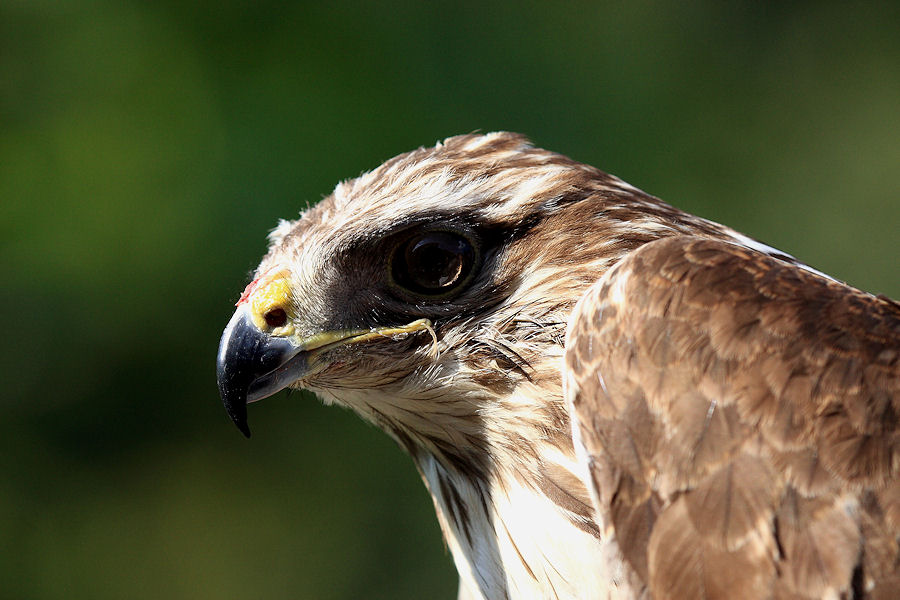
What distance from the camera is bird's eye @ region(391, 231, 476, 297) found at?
231cm

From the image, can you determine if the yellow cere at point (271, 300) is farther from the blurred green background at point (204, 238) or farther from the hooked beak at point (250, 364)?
the blurred green background at point (204, 238)

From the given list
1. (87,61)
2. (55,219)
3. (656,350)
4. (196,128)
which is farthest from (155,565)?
(656,350)

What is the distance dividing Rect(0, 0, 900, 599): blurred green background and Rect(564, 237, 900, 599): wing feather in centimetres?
430

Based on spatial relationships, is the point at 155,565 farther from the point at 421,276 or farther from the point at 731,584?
the point at 731,584

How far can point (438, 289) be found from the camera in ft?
7.61

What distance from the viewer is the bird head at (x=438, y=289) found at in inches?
89.1

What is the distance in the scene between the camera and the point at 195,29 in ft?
23.8

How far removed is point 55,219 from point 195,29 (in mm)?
1716

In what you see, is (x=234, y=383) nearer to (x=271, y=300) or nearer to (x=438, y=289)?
(x=271, y=300)

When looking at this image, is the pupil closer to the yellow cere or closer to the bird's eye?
the bird's eye

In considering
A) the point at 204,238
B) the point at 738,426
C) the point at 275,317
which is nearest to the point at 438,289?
the point at 275,317

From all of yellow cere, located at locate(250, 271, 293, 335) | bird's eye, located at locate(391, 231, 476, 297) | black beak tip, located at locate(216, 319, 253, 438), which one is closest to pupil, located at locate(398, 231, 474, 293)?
bird's eye, located at locate(391, 231, 476, 297)

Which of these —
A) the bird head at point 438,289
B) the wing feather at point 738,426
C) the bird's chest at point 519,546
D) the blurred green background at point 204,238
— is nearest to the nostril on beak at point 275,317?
the bird head at point 438,289

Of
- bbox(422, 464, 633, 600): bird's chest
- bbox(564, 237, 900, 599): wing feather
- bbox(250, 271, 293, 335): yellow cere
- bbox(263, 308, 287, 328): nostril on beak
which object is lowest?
bbox(422, 464, 633, 600): bird's chest
